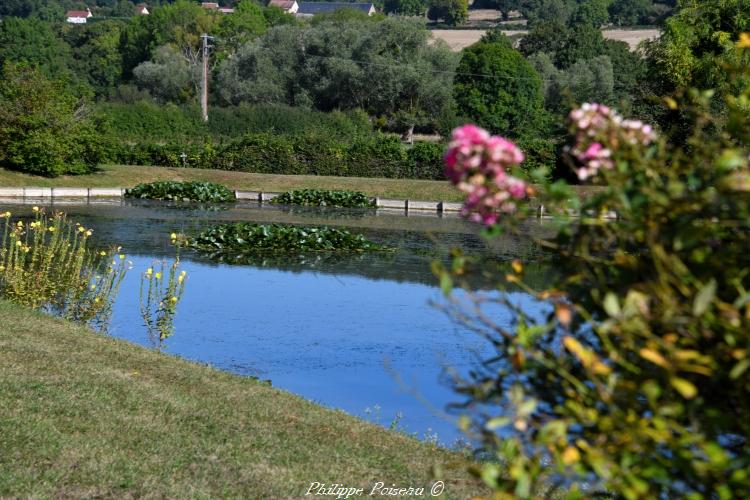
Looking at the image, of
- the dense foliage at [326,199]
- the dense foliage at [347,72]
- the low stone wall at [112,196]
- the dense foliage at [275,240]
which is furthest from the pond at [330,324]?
the dense foliage at [347,72]

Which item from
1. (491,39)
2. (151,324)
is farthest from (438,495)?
(491,39)

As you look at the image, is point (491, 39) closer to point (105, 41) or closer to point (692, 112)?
point (105, 41)

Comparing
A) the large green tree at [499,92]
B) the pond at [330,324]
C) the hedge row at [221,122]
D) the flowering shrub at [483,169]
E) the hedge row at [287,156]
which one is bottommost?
the pond at [330,324]

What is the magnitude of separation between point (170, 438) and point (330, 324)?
847cm

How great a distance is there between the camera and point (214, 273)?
20844 mm

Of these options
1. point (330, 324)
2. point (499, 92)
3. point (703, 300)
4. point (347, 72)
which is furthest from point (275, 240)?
point (499, 92)

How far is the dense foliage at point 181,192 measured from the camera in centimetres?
3831

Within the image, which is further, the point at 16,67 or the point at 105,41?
the point at 105,41

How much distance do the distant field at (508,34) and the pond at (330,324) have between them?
3792 inches

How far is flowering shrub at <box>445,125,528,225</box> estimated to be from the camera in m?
3.00

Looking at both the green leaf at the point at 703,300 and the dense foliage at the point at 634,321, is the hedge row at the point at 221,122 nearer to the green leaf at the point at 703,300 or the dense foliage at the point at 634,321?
the dense foliage at the point at 634,321

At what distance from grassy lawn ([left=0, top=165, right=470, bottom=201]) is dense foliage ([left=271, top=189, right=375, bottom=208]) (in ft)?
8.90

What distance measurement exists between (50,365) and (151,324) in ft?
15.1

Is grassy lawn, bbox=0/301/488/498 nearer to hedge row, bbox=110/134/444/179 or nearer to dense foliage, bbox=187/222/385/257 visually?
dense foliage, bbox=187/222/385/257
